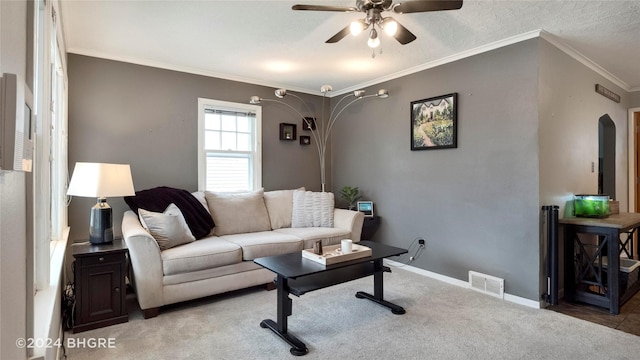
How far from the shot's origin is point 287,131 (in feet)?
15.8

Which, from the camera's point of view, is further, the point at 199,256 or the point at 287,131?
the point at 287,131

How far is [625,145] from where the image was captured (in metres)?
4.69

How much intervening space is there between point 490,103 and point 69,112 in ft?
13.5

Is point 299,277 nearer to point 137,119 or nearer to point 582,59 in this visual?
point 137,119

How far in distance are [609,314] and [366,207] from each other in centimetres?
257

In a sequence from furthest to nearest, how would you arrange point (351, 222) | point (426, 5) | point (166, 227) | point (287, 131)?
point (287, 131) → point (351, 222) → point (166, 227) → point (426, 5)

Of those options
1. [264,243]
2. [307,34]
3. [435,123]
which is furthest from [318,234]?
[307,34]

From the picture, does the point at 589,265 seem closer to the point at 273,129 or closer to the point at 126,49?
the point at 273,129

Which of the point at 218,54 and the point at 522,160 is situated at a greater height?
the point at 218,54

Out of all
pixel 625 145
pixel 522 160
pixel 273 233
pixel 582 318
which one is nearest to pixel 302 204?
pixel 273 233

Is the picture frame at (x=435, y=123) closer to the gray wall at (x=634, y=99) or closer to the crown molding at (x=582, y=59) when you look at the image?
the crown molding at (x=582, y=59)

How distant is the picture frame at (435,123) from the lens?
11.9 ft

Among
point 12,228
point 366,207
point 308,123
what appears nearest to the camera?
point 12,228

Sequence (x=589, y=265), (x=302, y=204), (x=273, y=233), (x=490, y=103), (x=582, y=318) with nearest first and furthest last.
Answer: (x=582, y=318) < (x=589, y=265) < (x=490, y=103) < (x=273, y=233) < (x=302, y=204)
